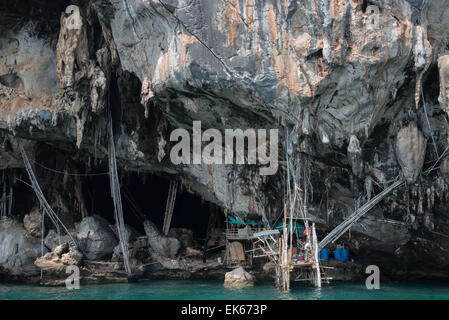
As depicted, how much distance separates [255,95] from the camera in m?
15.2

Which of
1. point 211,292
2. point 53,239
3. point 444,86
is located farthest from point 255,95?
point 53,239

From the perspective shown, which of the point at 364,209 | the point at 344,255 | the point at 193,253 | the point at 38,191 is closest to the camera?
the point at 364,209

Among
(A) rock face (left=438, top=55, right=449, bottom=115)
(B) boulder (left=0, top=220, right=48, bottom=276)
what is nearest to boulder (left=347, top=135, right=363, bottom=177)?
A: (A) rock face (left=438, top=55, right=449, bottom=115)

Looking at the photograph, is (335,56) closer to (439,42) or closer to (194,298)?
(439,42)

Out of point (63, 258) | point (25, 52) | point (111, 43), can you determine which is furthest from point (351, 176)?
point (25, 52)

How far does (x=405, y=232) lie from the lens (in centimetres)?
1906

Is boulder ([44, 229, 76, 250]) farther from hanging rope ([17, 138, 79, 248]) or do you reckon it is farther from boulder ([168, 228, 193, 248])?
boulder ([168, 228, 193, 248])

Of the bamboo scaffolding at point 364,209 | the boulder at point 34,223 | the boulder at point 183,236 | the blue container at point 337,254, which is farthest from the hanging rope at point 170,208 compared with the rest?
the bamboo scaffolding at point 364,209

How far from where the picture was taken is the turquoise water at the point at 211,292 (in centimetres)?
1539

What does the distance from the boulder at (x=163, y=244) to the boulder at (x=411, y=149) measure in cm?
1003

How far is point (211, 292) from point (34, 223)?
9.21 meters

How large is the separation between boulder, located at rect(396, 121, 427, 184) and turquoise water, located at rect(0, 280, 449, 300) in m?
3.68

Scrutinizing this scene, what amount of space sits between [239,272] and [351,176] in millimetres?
4936

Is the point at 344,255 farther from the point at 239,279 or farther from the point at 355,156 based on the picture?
the point at 355,156
